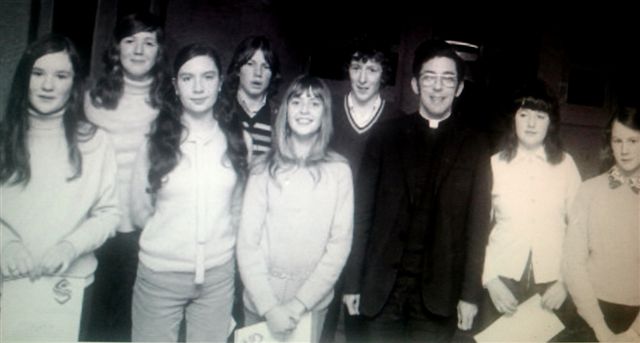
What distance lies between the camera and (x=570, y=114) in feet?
5.68

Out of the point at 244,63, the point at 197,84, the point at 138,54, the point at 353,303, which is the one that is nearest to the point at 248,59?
the point at 244,63

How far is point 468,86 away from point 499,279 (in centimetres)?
59

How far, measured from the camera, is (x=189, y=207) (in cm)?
152

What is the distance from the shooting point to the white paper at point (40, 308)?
1461 mm

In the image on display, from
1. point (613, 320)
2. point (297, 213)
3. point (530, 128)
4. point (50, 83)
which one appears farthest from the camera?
point (613, 320)

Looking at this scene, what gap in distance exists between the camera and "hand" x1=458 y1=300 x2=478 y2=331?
61.4 inches

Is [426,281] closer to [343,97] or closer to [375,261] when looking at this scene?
[375,261]

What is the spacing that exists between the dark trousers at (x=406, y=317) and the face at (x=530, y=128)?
534 mm

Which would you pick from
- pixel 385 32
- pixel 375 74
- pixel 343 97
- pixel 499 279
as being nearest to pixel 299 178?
pixel 343 97

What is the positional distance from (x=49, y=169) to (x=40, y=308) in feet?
1.23

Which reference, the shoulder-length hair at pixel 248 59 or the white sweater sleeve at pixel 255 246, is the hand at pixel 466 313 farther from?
the shoulder-length hair at pixel 248 59

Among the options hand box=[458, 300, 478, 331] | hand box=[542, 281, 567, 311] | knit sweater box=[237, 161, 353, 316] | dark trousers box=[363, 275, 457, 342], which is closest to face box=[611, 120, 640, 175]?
hand box=[542, 281, 567, 311]

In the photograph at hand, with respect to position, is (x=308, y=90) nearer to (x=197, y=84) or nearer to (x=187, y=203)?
(x=197, y=84)

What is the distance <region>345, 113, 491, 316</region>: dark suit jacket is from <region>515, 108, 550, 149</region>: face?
0.16 m
